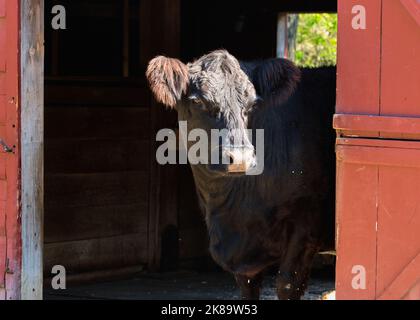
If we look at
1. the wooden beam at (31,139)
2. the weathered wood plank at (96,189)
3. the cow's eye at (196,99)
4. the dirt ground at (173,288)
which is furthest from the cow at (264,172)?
the weathered wood plank at (96,189)

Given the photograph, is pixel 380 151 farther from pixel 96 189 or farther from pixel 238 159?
pixel 96 189

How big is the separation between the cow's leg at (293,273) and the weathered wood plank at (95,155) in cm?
264

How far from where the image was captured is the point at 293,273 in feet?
19.1

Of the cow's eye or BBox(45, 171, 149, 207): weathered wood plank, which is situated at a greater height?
the cow's eye

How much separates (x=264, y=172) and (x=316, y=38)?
1199 centimetres

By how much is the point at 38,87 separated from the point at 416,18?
7.70 ft

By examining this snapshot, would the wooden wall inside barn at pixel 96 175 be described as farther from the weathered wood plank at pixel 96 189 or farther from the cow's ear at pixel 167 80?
the cow's ear at pixel 167 80

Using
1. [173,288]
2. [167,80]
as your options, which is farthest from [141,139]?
[167,80]

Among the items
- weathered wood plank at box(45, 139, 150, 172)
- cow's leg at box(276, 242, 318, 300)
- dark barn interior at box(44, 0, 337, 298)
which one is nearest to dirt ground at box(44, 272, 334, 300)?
dark barn interior at box(44, 0, 337, 298)

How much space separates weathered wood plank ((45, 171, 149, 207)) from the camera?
7586 millimetres

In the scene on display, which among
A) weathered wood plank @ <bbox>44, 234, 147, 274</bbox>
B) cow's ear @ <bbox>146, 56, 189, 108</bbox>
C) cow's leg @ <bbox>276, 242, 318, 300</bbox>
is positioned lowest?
weathered wood plank @ <bbox>44, 234, 147, 274</bbox>

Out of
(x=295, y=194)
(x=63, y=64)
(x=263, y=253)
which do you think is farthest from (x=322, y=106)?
(x=63, y=64)

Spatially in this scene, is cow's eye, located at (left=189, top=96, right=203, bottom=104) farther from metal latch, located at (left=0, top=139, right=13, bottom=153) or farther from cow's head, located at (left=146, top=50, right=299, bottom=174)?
metal latch, located at (left=0, top=139, right=13, bottom=153)

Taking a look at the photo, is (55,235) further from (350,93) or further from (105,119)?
(350,93)
